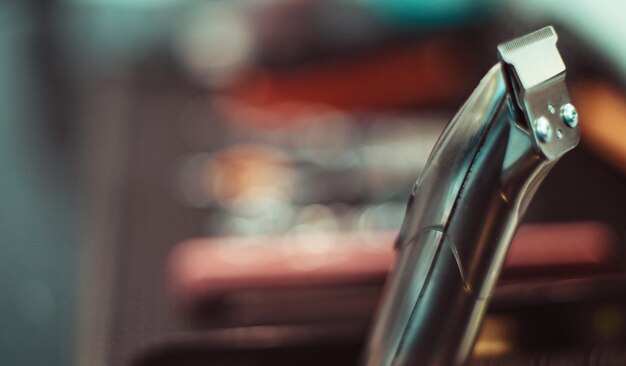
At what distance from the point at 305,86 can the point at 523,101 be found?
51cm

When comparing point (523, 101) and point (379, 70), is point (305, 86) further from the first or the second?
point (523, 101)

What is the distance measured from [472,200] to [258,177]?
361mm

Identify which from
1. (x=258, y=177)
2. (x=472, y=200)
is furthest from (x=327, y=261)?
(x=472, y=200)

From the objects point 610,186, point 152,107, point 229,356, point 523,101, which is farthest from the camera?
point 152,107

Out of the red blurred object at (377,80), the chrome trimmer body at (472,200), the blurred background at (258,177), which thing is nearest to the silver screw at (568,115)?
the chrome trimmer body at (472,200)

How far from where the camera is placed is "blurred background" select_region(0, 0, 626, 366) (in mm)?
467

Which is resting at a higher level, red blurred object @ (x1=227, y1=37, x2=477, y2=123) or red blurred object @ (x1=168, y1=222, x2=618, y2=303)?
red blurred object @ (x1=227, y1=37, x2=477, y2=123)

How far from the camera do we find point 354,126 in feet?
2.15

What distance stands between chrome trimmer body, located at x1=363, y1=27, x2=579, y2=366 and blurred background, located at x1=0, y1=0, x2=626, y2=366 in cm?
17

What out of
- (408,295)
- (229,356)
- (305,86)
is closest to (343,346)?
(229,356)

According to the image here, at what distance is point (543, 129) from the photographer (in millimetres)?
223

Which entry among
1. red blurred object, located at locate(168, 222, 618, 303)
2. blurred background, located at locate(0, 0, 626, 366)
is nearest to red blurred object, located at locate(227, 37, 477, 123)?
blurred background, located at locate(0, 0, 626, 366)

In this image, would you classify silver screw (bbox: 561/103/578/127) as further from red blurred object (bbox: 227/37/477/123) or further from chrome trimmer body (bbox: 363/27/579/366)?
red blurred object (bbox: 227/37/477/123)

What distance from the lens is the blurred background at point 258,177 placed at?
0.47 m
